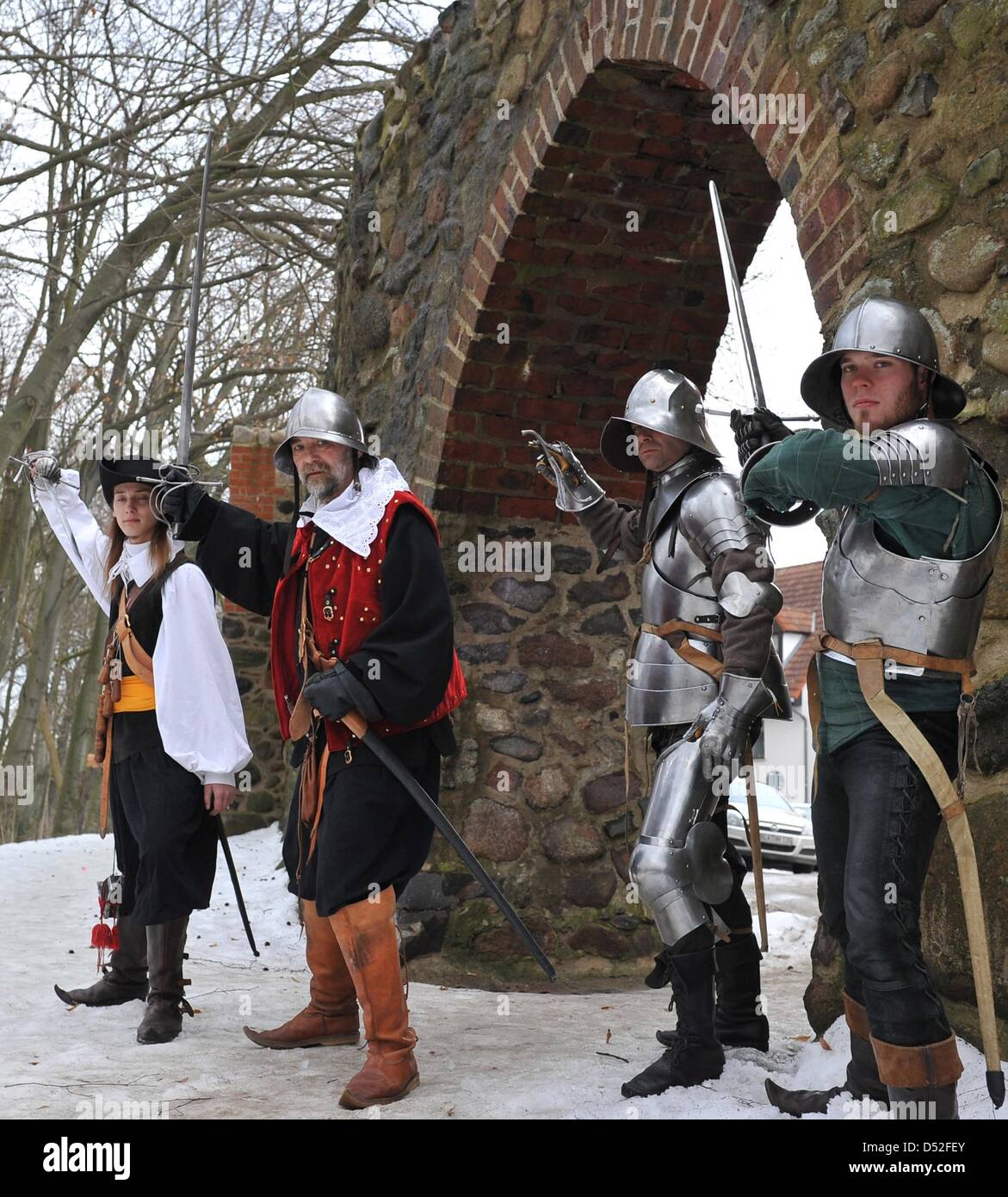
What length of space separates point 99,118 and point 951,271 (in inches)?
344

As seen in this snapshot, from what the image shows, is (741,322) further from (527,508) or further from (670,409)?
(527,508)

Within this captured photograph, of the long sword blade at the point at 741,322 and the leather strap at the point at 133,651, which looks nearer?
the long sword blade at the point at 741,322

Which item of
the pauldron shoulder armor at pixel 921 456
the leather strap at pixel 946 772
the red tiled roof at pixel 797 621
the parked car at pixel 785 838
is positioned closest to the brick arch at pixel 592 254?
the pauldron shoulder armor at pixel 921 456

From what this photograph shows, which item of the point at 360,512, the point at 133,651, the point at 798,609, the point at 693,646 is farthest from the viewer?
the point at 798,609

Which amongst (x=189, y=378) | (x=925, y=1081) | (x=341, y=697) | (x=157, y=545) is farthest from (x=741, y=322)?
(x=157, y=545)

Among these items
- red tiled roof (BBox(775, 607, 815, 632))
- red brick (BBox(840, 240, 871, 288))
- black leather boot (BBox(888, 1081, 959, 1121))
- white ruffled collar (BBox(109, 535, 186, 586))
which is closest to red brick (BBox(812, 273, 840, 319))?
red brick (BBox(840, 240, 871, 288))

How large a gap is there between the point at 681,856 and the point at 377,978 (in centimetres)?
84

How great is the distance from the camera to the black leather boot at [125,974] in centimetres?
429

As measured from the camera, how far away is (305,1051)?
3.78 m

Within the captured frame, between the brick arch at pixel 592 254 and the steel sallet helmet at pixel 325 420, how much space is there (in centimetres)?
153

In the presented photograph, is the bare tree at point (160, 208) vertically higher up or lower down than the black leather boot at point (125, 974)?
higher up

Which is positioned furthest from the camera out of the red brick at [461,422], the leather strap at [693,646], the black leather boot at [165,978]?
the red brick at [461,422]

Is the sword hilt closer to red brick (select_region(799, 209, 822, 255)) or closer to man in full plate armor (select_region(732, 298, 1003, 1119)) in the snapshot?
man in full plate armor (select_region(732, 298, 1003, 1119))

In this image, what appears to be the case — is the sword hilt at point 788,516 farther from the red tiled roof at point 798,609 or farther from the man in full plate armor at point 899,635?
the red tiled roof at point 798,609
